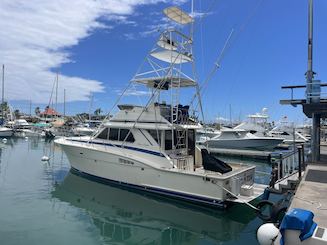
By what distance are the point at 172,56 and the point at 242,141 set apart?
Result: 21135 millimetres

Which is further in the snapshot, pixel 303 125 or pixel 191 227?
pixel 303 125

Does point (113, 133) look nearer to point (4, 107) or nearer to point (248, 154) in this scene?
point (248, 154)

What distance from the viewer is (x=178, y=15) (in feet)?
41.4

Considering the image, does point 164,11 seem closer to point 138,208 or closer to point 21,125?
point 138,208

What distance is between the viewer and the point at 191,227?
920 centimetres

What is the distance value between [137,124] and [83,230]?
525 centimetres

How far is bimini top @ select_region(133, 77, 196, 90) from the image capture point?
12.9 metres

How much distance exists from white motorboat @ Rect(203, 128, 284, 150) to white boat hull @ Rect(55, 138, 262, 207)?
62.0 feet

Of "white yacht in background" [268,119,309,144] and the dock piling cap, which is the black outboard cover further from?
"white yacht in background" [268,119,309,144]

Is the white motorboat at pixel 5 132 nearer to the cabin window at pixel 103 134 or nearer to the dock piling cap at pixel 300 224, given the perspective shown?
the cabin window at pixel 103 134

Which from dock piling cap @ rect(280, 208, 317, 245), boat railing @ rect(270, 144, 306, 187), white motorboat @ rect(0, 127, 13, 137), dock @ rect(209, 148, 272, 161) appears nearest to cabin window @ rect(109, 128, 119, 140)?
boat railing @ rect(270, 144, 306, 187)

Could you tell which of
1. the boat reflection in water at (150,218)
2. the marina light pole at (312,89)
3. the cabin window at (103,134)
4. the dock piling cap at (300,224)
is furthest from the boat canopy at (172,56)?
the dock piling cap at (300,224)

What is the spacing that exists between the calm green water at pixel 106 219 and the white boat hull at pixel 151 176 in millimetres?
395

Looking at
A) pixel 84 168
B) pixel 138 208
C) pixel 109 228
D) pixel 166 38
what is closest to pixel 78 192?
pixel 84 168
